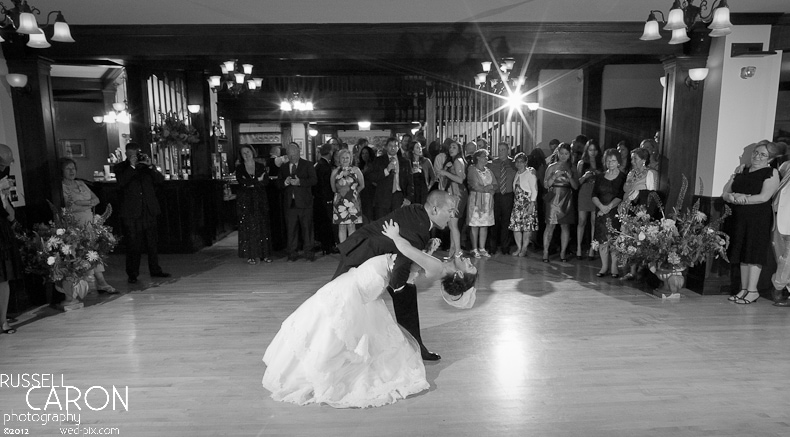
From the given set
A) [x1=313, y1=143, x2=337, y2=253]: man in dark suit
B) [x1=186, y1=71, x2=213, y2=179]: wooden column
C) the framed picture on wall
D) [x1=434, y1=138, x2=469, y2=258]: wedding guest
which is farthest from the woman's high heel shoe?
the framed picture on wall

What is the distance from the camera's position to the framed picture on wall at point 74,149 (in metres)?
12.2

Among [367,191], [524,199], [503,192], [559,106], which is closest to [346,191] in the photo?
[367,191]

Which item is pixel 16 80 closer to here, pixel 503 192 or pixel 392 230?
pixel 392 230

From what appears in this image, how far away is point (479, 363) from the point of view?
11.2 feet

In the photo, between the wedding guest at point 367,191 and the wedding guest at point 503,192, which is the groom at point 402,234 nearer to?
the wedding guest at point 367,191

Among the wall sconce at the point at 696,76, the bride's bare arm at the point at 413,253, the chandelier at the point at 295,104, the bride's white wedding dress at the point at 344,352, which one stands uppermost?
the chandelier at the point at 295,104

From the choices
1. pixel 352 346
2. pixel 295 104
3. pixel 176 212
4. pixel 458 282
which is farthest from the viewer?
pixel 295 104

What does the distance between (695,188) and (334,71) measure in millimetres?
6485

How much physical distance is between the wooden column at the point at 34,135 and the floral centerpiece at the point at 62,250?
0.40 meters

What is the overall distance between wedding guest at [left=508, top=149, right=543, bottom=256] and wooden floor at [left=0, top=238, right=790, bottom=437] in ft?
4.70

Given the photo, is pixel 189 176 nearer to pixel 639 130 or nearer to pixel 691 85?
pixel 691 85

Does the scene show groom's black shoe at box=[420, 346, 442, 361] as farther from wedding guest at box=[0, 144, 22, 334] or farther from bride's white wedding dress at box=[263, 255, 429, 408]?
wedding guest at box=[0, 144, 22, 334]

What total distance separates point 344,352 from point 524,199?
448 cm

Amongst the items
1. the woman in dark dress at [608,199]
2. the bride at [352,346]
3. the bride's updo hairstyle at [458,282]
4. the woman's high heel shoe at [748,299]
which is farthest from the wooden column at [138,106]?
the woman's high heel shoe at [748,299]
